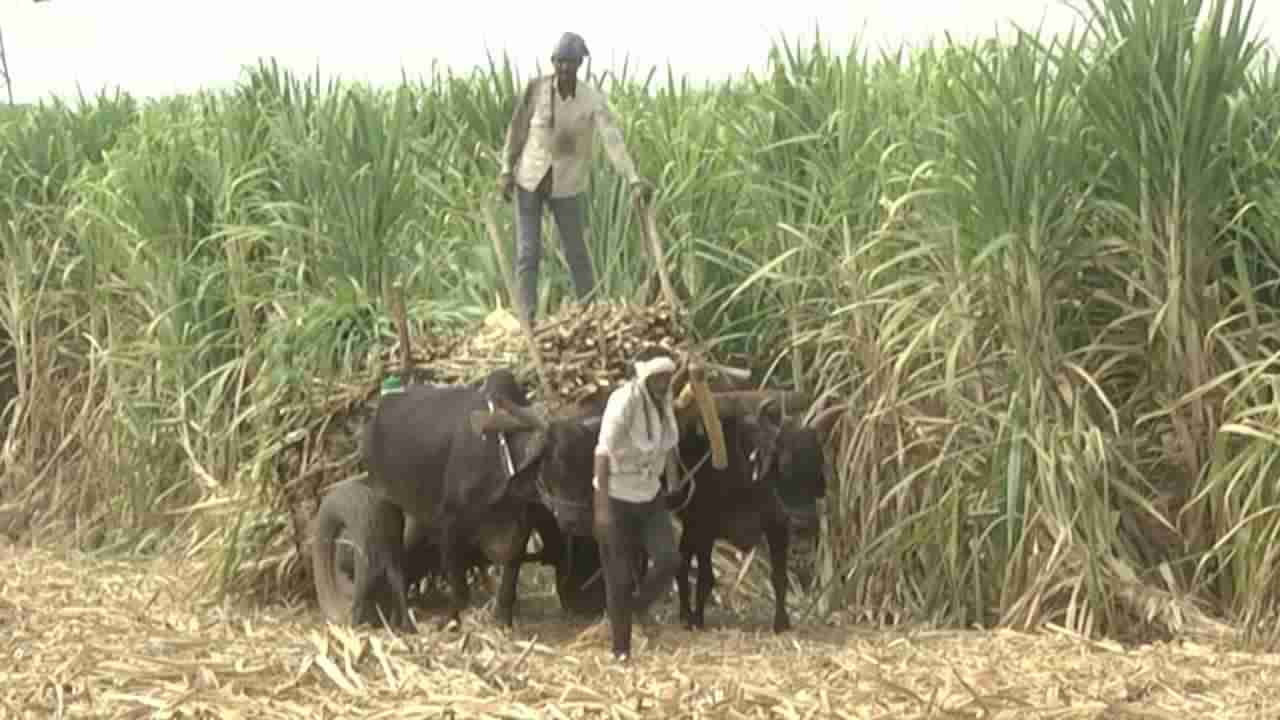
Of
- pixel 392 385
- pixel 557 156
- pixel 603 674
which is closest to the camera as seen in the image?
pixel 603 674

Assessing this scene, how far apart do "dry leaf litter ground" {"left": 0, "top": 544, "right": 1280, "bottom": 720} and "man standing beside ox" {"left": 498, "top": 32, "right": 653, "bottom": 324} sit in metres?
1.43

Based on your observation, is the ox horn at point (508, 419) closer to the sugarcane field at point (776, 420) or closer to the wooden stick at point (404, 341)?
the sugarcane field at point (776, 420)

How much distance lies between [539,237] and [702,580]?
5.18 feet

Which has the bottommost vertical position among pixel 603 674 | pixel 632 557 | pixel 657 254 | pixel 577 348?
pixel 603 674

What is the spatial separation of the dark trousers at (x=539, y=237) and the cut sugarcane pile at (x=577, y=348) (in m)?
0.25

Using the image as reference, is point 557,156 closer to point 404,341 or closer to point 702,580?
point 404,341

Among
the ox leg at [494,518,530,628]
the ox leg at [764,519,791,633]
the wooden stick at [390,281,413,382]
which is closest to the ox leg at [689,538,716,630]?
the ox leg at [764,519,791,633]

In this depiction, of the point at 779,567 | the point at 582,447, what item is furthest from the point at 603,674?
the point at 779,567

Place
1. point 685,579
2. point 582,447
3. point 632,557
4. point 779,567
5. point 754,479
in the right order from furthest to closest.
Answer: point 685,579
point 779,567
point 754,479
point 582,447
point 632,557

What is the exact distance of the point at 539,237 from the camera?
26.1 feet

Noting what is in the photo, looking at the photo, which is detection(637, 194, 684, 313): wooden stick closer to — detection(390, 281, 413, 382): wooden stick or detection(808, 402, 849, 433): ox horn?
detection(808, 402, 849, 433): ox horn

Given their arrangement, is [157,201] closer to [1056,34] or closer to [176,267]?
[176,267]

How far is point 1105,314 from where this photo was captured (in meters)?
7.50

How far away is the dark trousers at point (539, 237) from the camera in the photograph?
7.88 m
